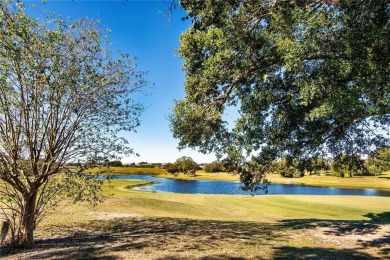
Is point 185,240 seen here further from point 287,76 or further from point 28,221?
point 287,76

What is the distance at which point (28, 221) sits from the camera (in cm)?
1133

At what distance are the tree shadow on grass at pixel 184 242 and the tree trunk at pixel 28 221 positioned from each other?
0.44 meters

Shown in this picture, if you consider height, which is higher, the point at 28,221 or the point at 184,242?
the point at 28,221

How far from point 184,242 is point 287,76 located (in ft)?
29.3

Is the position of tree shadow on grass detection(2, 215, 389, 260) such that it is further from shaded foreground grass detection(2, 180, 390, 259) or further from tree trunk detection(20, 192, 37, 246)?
tree trunk detection(20, 192, 37, 246)

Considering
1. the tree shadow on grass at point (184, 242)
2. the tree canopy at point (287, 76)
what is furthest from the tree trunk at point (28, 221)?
the tree canopy at point (287, 76)

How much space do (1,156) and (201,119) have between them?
347 inches

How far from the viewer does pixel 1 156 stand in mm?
10320

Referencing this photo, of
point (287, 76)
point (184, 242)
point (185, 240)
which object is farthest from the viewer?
point (287, 76)

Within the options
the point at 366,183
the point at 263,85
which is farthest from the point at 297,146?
the point at 366,183

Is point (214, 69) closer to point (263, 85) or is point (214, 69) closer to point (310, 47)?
point (263, 85)

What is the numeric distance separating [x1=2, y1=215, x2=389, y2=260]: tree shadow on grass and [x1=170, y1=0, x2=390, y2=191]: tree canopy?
4424mm

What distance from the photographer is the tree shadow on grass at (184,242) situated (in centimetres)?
974

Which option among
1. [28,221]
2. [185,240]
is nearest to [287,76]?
[185,240]
